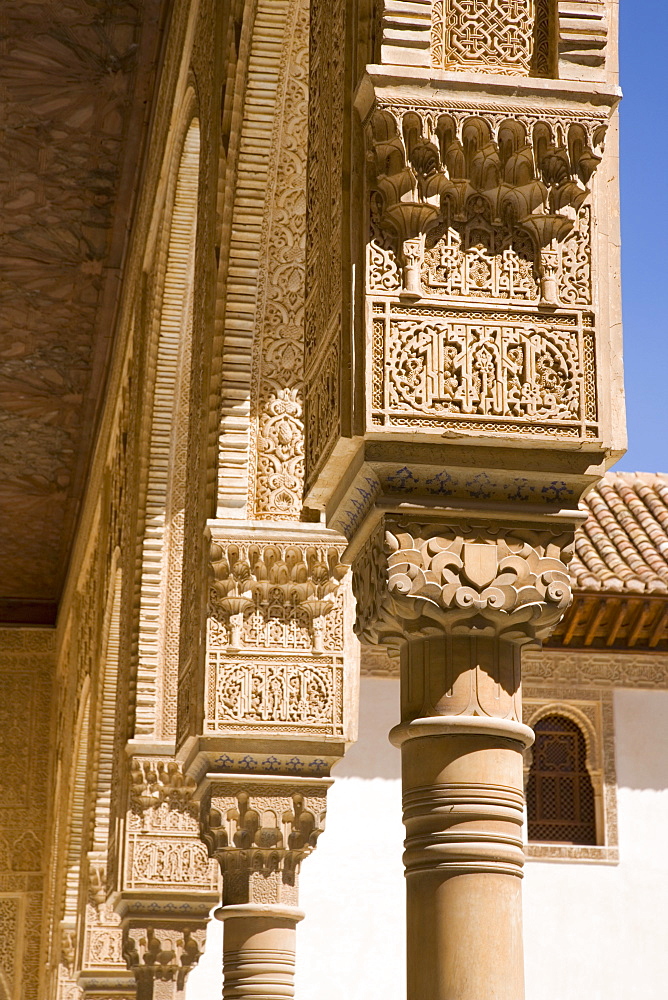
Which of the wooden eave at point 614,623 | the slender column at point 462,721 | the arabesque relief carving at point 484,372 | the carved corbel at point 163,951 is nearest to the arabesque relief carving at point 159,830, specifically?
the carved corbel at point 163,951

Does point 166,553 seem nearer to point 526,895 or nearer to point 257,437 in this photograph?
point 257,437

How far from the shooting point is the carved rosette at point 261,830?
4.88m

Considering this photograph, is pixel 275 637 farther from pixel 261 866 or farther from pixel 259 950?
pixel 259 950

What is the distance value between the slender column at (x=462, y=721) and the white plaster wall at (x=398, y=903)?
10.2 metres

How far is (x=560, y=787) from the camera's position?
13.3 m

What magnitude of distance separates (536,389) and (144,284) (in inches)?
212

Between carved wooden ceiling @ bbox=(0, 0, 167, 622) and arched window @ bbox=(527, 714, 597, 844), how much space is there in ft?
15.3

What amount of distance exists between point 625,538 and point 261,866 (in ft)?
31.3

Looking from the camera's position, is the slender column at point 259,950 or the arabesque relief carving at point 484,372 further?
the slender column at point 259,950

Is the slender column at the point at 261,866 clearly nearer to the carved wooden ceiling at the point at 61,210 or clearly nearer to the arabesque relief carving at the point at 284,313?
the arabesque relief carving at the point at 284,313

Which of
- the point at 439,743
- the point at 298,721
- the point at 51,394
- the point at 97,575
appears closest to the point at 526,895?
the point at 97,575

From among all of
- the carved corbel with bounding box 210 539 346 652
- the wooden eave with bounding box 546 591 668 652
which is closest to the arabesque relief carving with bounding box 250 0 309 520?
the carved corbel with bounding box 210 539 346 652

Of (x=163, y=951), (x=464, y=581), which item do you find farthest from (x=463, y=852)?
(x=163, y=951)

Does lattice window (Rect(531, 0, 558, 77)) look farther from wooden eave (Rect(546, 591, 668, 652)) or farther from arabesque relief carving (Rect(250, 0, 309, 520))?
wooden eave (Rect(546, 591, 668, 652))
